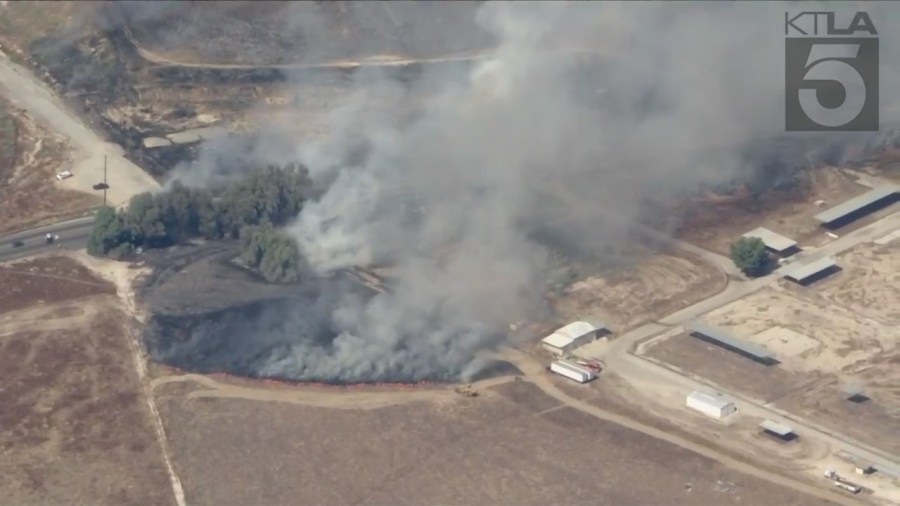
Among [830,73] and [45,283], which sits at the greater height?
[830,73]

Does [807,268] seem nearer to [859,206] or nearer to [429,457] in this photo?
[859,206]

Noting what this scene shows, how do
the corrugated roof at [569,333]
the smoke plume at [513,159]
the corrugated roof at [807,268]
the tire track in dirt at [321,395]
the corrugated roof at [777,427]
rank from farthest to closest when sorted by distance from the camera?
1. the corrugated roof at [807,268]
2. the corrugated roof at [569,333]
3. the smoke plume at [513,159]
4. the tire track in dirt at [321,395]
5. the corrugated roof at [777,427]

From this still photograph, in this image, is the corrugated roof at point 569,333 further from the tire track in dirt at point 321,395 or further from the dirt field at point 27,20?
the dirt field at point 27,20

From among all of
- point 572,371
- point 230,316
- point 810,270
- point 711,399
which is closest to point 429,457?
point 572,371

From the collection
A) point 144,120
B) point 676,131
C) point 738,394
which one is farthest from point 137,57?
point 738,394

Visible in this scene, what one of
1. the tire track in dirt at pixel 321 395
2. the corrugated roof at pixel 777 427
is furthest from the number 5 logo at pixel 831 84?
the tire track in dirt at pixel 321 395

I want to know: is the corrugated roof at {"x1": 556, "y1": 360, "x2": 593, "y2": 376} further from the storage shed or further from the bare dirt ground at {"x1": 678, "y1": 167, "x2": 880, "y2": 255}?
the storage shed
